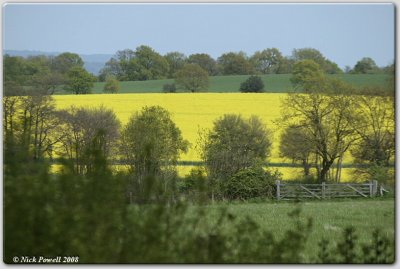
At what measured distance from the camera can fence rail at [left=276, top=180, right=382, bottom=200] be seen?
787 inches

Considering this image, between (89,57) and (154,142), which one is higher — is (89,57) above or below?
above

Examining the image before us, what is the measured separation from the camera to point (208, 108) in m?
25.8

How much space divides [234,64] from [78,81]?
12.7ft

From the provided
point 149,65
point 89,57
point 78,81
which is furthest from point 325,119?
point 89,57

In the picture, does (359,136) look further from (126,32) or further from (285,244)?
(285,244)

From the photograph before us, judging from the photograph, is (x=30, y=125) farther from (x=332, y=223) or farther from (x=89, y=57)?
(x=332, y=223)

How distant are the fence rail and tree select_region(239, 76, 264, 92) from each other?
2564 millimetres

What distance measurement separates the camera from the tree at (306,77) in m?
19.9

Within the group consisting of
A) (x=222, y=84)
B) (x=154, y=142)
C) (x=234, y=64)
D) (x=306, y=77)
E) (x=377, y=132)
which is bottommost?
(x=154, y=142)

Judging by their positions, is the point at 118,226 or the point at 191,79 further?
the point at 191,79

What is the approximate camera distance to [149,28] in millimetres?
9812

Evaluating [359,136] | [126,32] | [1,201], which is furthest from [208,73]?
[1,201]

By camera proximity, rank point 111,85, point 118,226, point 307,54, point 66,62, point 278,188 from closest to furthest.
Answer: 1. point 118,226
2. point 66,62
3. point 307,54
4. point 111,85
5. point 278,188

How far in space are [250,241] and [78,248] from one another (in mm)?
1427
